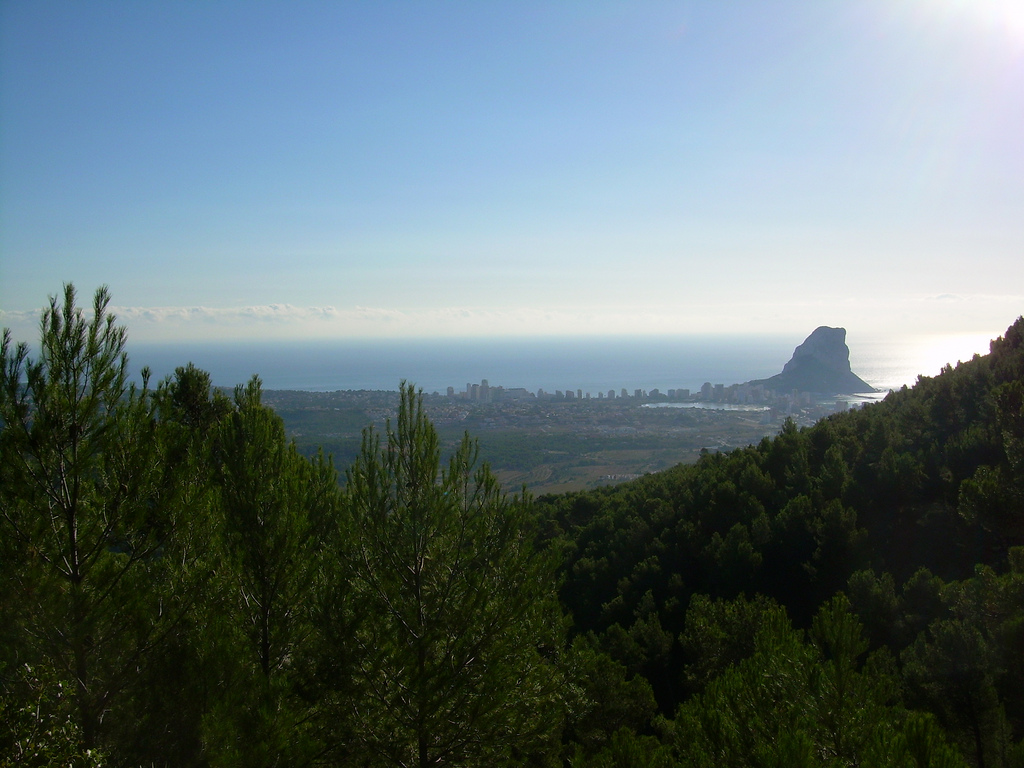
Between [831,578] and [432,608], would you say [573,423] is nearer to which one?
[831,578]

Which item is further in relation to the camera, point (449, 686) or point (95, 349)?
point (449, 686)

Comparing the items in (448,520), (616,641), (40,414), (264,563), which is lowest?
(616,641)

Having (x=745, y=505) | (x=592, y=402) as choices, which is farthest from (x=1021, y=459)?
(x=592, y=402)

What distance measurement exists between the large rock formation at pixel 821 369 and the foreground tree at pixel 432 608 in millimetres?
53423

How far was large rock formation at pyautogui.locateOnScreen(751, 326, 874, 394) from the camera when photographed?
52250 mm

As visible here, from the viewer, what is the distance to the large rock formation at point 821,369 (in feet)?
171

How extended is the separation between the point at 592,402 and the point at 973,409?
39046 millimetres

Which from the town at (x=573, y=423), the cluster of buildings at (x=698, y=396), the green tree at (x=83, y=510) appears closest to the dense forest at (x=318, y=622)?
the green tree at (x=83, y=510)

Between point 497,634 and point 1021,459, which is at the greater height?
point 1021,459

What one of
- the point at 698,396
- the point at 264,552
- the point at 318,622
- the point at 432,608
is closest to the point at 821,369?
the point at 698,396

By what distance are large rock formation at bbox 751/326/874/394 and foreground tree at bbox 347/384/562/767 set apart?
175 ft

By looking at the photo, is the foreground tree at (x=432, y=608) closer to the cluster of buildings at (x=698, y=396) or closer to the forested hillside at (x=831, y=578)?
the forested hillside at (x=831, y=578)

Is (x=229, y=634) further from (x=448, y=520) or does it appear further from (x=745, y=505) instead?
(x=745, y=505)

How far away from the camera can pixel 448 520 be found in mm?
4652
